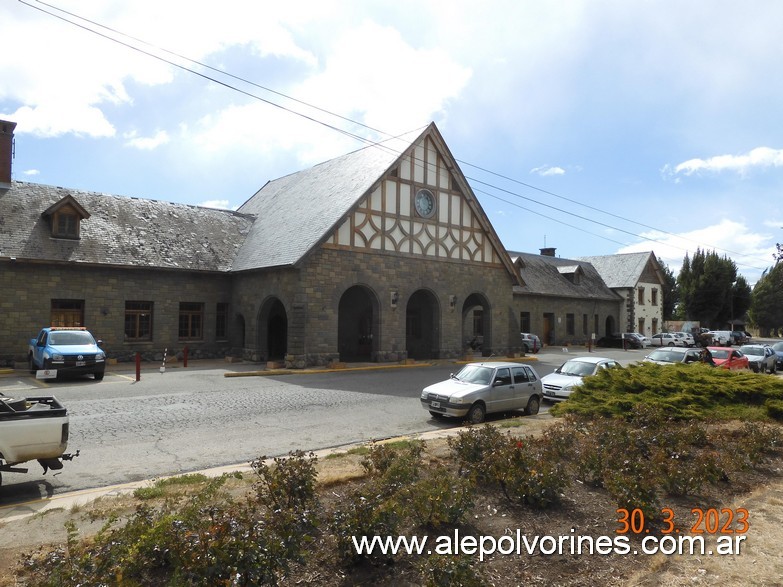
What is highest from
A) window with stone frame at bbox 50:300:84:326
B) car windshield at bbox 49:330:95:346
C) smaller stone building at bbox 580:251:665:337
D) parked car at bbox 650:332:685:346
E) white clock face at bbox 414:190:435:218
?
white clock face at bbox 414:190:435:218

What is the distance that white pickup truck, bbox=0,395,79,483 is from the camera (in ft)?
22.2

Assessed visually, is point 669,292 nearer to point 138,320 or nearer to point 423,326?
point 423,326

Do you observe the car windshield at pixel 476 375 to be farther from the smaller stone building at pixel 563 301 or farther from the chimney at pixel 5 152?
the smaller stone building at pixel 563 301

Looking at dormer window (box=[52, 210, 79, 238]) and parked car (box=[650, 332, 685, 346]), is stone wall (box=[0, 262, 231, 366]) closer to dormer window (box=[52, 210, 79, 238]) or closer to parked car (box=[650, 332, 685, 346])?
dormer window (box=[52, 210, 79, 238])

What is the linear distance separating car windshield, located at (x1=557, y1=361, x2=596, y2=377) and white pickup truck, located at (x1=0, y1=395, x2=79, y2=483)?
45.0 feet

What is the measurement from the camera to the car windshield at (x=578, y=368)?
53.9ft

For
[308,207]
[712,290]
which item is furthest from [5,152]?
[712,290]

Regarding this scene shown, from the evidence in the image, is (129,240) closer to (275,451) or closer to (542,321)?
(275,451)

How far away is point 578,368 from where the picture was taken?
16672 mm

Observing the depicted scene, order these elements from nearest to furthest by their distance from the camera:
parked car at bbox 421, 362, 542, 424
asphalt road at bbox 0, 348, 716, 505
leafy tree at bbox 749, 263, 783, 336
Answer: asphalt road at bbox 0, 348, 716, 505
parked car at bbox 421, 362, 542, 424
leafy tree at bbox 749, 263, 783, 336

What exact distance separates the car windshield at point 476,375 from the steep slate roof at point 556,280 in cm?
2760

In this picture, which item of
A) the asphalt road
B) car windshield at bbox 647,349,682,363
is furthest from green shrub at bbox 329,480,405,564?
car windshield at bbox 647,349,682,363

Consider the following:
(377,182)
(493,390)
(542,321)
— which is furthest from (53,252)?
(542,321)

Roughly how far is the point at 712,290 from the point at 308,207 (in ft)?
187
